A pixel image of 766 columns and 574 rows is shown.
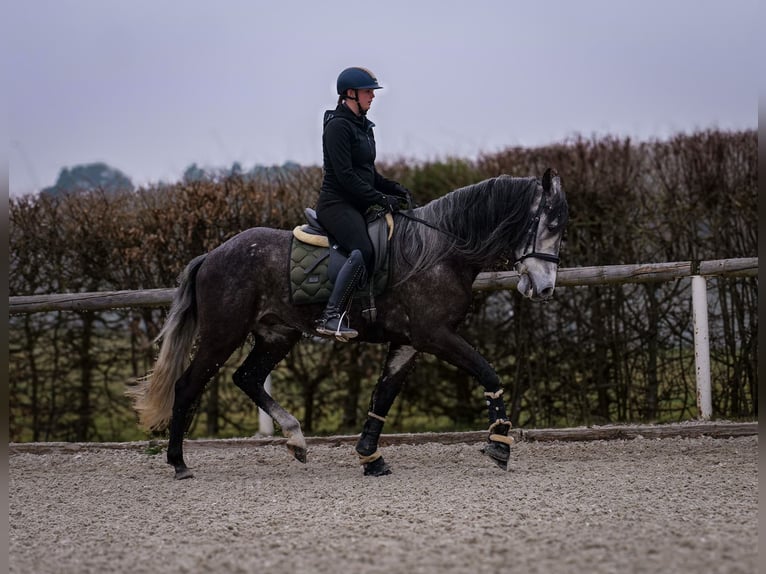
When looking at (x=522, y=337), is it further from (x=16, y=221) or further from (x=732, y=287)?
(x=16, y=221)

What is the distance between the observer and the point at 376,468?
664cm

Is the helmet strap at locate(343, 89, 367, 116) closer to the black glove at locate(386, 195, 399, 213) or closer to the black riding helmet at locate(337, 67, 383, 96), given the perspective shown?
the black riding helmet at locate(337, 67, 383, 96)

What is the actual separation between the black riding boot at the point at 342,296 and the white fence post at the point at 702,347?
3297mm

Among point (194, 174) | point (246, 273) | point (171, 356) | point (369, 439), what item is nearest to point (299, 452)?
point (369, 439)

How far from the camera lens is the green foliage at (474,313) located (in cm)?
882

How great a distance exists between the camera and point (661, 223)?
8852mm

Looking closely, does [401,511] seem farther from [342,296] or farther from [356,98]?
[356,98]

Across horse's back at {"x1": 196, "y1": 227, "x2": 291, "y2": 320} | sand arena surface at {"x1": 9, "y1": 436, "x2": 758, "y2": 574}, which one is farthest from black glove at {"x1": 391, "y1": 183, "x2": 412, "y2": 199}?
sand arena surface at {"x1": 9, "y1": 436, "x2": 758, "y2": 574}

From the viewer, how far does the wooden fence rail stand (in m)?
7.91

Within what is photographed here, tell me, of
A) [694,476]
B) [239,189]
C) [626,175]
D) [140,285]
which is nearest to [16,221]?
[140,285]

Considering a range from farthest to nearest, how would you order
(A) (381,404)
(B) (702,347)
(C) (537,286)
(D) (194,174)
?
(D) (194,174), (B) (702,347), (A) (381,404), (C) (537,286)

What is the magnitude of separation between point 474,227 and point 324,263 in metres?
1.11

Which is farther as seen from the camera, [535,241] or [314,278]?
[314,278]

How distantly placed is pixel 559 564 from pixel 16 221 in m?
7.36
